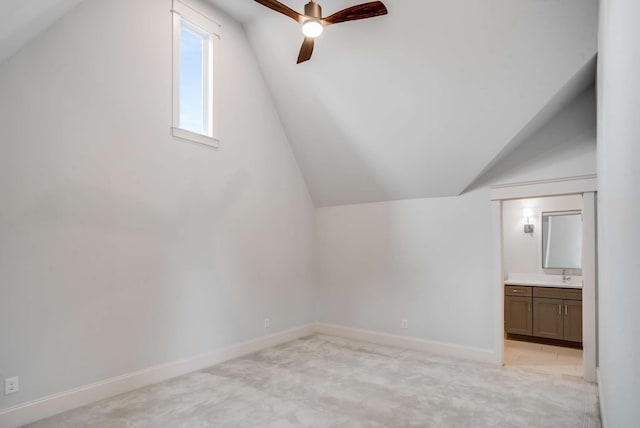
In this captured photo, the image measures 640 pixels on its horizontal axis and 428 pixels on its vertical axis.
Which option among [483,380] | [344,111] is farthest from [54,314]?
[483,380]

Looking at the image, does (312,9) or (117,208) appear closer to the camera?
(312,9)

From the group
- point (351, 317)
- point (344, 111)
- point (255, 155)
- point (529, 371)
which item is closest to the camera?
point (529, 371)

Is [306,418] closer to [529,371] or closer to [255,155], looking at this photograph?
[529,371]

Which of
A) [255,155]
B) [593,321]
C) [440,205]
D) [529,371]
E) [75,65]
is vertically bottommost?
[529,371]

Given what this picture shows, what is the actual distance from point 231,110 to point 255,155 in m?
0.68

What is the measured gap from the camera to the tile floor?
4.43m

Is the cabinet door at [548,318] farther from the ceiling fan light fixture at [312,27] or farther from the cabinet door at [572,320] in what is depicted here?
the ceiling fan light fixture at [312,27]

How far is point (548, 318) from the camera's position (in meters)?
5.50

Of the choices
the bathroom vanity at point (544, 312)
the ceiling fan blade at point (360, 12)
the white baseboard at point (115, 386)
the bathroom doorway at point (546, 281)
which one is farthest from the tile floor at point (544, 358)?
the ceiling fan blade at point (360, 12)

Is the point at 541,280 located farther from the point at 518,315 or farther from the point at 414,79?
the point at 414,79

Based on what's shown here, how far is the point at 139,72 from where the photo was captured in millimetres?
3947

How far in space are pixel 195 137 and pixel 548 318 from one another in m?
5.37

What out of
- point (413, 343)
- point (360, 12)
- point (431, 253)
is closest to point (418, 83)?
point (360, 12)

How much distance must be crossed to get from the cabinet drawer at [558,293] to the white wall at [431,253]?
1465 millimetres
